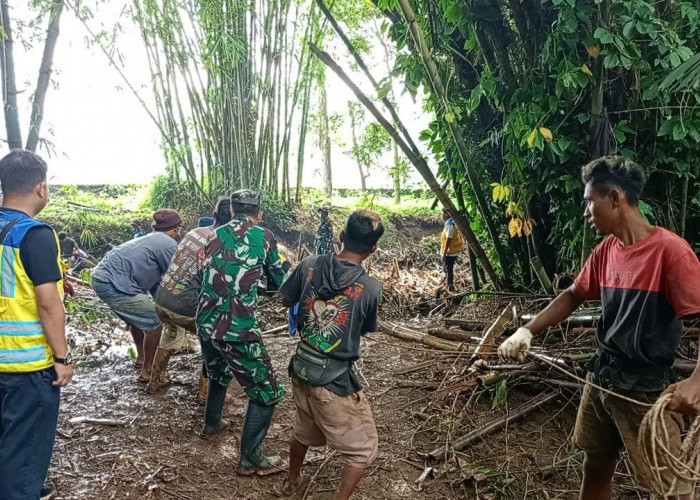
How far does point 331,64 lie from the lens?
335 centimetres

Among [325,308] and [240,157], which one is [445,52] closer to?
[325,308]

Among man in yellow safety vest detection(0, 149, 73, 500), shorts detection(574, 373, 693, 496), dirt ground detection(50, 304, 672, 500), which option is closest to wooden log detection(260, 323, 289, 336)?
dirt ground detection(50, 304, 672, 500)

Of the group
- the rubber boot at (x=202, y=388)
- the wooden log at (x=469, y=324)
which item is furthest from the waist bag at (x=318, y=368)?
the wooden log at (x=469, y=324)

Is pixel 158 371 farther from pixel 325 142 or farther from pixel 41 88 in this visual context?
pixel 325 142

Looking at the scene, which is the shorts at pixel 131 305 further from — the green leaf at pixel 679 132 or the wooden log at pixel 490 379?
the green leaf at pixel 679 132

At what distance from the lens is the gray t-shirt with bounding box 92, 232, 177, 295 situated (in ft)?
11.8

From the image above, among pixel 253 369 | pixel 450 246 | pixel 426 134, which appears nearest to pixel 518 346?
pixel 253 369

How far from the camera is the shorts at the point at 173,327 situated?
3266 mm

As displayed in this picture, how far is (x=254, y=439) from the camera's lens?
2.60 meters

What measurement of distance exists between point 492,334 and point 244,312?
5.88 feet

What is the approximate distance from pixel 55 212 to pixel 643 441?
9.18 metres

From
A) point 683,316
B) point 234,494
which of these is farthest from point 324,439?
point 683,316

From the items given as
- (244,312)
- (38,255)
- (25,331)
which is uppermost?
(38,255)

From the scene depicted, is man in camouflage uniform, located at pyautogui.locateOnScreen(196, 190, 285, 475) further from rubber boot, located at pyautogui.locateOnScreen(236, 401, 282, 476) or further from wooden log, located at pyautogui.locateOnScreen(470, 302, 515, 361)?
wooden log, located at pyautogui.locateOnScreen(470, 302, 515, 361)
